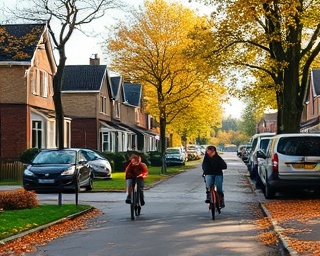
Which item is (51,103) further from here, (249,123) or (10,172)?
(249,123)

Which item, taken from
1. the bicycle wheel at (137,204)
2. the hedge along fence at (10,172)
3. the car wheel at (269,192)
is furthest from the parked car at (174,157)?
the bicycle wheel at (137,204)

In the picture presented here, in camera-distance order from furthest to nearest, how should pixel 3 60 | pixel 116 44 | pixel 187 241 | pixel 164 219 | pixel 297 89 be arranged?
1. pixel 116 44
2. pixel 3 60
3. pixel 297 89
4. pixel 164 219
5. pixel 187 241

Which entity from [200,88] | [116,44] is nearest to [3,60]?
[116,44]

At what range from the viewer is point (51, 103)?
44.2 m

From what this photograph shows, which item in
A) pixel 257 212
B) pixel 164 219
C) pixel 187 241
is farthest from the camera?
pixel 257 212

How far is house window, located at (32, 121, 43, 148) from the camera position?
39719mm

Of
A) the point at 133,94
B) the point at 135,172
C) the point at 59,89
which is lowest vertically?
the point at 135,172

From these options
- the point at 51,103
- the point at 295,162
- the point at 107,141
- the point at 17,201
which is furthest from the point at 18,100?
the point at 295,162

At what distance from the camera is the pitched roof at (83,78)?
52.8m

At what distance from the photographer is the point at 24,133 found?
38.2m

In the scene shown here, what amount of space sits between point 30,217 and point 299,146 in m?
8.37

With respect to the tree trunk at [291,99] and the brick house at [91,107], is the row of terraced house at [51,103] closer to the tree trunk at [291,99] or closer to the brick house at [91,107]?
the brick house at [91,107]

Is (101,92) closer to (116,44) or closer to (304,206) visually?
(116,44)

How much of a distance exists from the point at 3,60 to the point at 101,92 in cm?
1651
